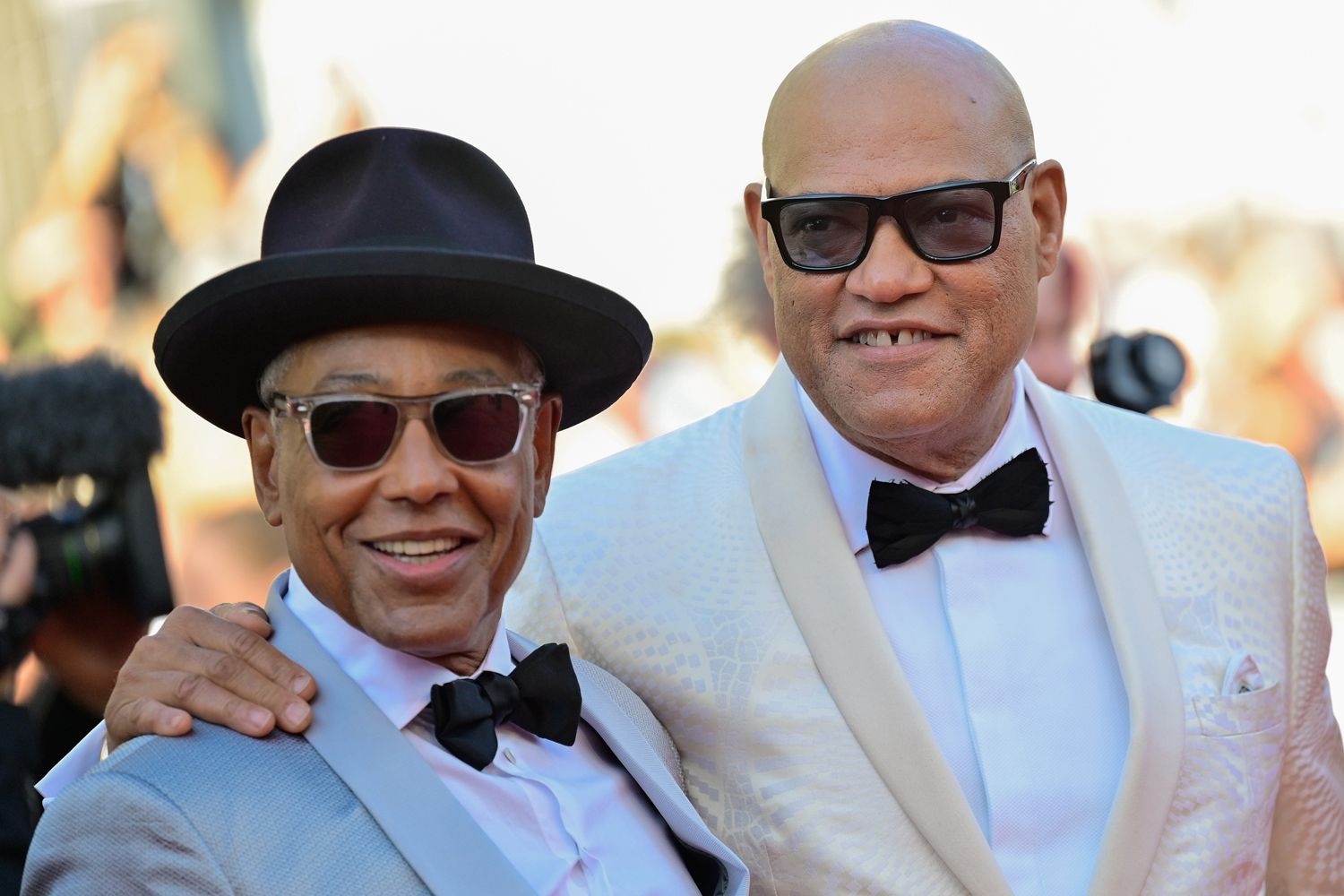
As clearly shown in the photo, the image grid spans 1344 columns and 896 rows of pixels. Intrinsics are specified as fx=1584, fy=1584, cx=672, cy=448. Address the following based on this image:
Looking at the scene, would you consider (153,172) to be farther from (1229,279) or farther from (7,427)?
(1229,279)

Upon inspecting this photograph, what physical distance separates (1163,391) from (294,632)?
2239 millimetres

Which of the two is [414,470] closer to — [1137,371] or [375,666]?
[375,666]

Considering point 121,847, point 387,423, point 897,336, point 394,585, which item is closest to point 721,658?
point 897,336

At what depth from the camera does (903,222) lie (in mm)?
2432

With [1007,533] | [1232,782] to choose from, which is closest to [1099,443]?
[1007,533]

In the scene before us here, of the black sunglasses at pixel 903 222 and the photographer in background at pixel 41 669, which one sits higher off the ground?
the black sunglasses at pixel 903 222

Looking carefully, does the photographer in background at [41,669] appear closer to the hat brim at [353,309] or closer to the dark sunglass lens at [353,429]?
the hat brim at [353,309]

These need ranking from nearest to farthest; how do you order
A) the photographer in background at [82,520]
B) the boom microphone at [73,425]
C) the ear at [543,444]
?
the ear at [543,444]
the photographer in background at [82,520]
the boom microphone at [73,425]

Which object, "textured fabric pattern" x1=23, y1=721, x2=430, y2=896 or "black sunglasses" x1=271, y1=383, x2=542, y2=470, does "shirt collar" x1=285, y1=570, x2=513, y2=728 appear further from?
"black sunglasses" x1=271, y1=383, x2=542, y2=470

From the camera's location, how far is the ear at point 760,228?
263 cm

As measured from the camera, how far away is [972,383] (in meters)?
2.48

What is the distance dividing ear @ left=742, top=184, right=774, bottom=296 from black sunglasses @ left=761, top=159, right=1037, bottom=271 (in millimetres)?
117

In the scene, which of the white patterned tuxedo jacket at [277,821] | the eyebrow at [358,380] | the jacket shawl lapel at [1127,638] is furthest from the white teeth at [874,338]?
the white patterned tuxedo jacket at [277,821]

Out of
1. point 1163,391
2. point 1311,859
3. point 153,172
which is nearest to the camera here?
point 1311,859
